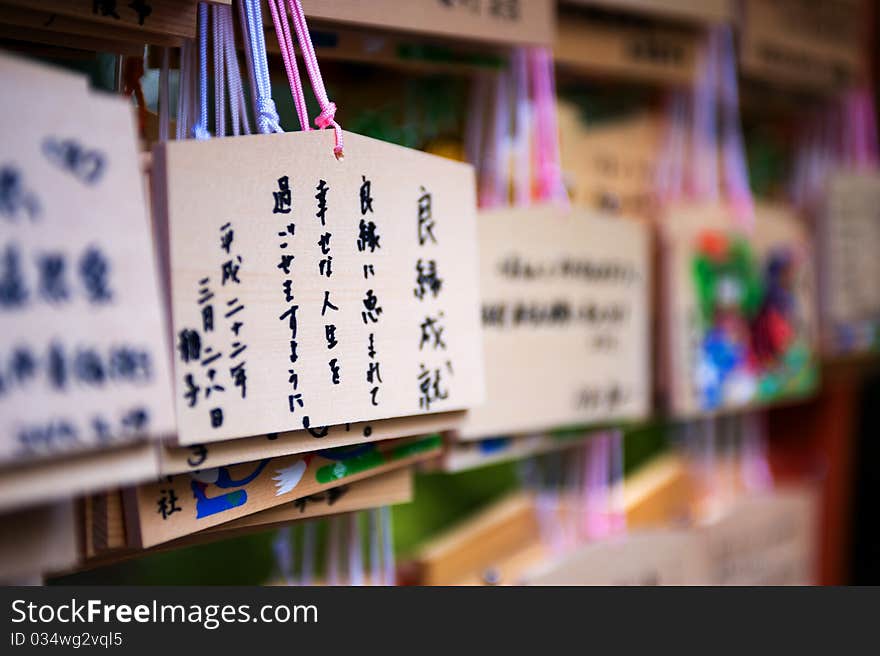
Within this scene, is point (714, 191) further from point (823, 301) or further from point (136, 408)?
point (136, 408)

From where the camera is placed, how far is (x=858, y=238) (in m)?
0.97

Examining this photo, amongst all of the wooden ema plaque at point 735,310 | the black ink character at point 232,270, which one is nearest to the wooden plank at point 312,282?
the black ink character at point 232,270

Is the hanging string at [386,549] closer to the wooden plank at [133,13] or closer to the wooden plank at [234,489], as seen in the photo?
the wooden plank at [234,489]

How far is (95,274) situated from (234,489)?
162mm

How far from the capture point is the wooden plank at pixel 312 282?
1.25 feet

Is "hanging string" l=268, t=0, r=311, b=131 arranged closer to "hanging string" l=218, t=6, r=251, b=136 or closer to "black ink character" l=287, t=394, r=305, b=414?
"hanging string" l=218, t=6, r=251, b=136

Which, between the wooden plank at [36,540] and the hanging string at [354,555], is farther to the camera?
the hanging string at [354,555]

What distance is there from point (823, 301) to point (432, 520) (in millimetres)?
518

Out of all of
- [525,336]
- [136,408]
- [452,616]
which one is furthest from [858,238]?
[136,408]

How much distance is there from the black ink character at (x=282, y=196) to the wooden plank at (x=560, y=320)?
0.76 feet

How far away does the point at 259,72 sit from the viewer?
454 mm

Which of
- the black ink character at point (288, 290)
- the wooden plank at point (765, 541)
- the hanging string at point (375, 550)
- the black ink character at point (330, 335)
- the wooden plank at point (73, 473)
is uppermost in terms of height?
the black ink character at point (288, 290)

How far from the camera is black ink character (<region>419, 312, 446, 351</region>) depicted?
49 centimetres

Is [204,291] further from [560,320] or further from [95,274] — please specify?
[560,320]
